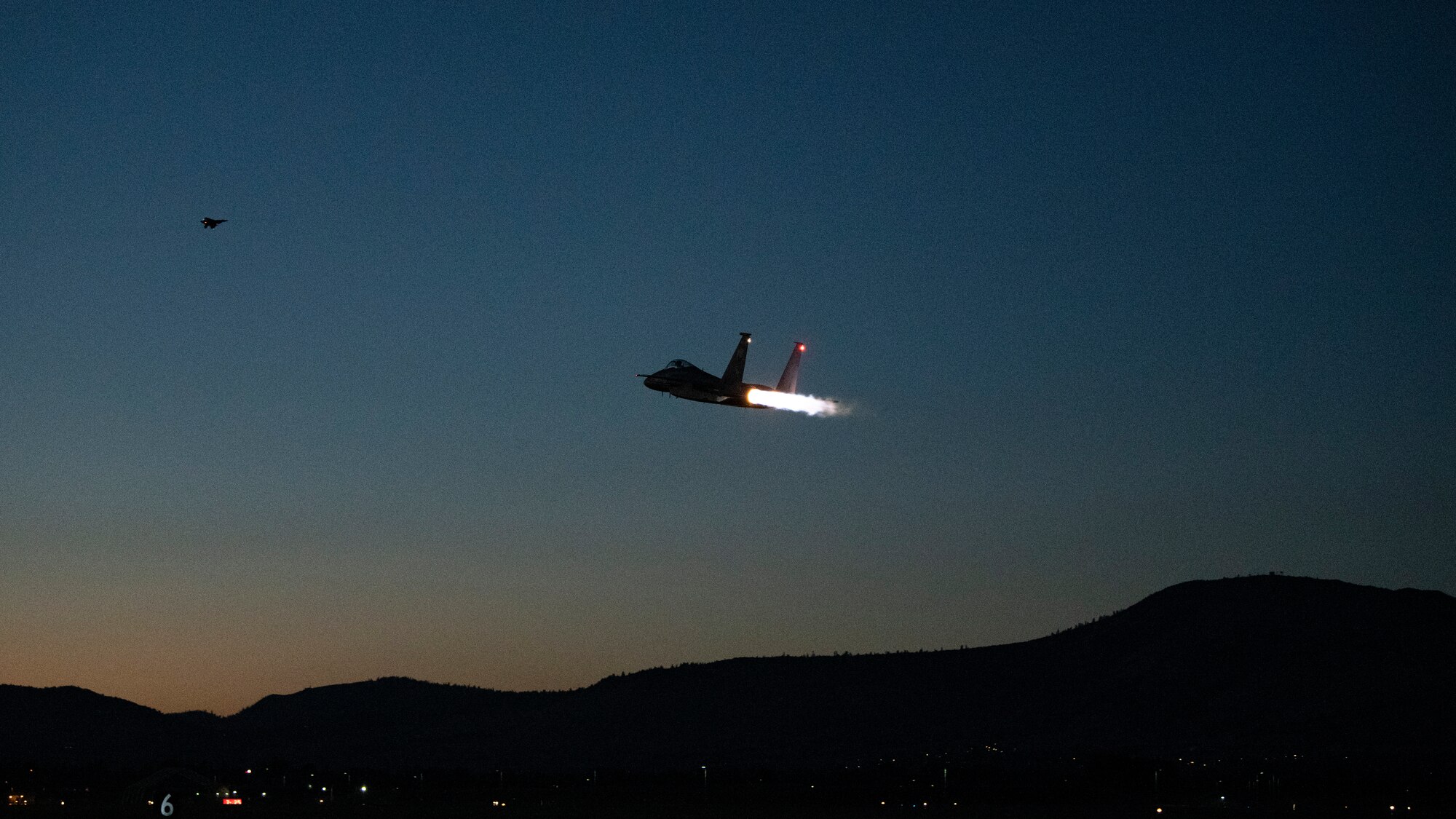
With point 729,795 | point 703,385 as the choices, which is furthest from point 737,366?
point 729,795

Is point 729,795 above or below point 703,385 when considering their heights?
below

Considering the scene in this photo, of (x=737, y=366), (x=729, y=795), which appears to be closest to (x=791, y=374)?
(x=737, y=366)

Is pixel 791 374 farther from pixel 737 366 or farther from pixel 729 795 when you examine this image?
pixel 729 795

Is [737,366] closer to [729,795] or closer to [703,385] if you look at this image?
[703,385]

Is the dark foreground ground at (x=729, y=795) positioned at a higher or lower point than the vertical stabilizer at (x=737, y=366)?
lower

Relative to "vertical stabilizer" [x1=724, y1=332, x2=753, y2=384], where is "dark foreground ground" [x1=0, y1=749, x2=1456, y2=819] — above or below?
below

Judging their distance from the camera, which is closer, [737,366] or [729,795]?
[737,366]

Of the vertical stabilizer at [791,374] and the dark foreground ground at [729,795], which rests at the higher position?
the vertical stabilizer at [791,374]

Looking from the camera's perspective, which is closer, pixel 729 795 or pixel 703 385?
pixel 703 385

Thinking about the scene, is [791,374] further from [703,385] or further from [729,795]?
[729,795]

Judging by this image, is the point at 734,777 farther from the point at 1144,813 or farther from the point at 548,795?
the point at 1144,813

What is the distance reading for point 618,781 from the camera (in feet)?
427

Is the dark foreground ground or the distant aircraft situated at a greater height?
the distant aircraft

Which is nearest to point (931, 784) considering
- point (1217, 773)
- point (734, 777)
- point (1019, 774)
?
point (1019, 774)
